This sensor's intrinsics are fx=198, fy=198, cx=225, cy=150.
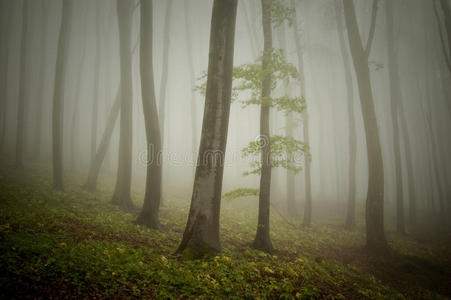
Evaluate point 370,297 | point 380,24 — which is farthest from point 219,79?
point 380,24

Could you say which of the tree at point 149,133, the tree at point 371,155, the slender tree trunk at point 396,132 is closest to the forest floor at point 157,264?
the tree at point 149,133

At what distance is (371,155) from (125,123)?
12409 mm

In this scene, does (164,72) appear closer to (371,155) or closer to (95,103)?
(95,103)

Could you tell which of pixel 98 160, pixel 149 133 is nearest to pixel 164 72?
pixel 98 160

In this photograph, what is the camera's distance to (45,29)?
2056 centimetres

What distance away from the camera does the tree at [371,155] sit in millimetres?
8641

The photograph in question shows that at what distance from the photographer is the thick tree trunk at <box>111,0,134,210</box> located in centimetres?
1017

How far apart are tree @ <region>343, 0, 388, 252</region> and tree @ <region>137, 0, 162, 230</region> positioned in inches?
359

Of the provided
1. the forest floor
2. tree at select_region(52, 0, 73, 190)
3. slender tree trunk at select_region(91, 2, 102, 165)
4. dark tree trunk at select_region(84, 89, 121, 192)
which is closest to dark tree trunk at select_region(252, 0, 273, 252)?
the forest floor

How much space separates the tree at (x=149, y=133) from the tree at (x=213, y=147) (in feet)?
10.4

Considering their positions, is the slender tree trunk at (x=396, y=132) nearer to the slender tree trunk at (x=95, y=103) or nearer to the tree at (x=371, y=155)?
the tree at (x=371, y=155)

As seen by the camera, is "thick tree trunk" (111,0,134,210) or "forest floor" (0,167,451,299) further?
"thick tree trunk" (111,0,134,210)

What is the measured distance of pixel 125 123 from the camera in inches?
428

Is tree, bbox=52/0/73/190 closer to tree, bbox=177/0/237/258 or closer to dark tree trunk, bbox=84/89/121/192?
dark tree trunk, bbox=84/89/121/192
